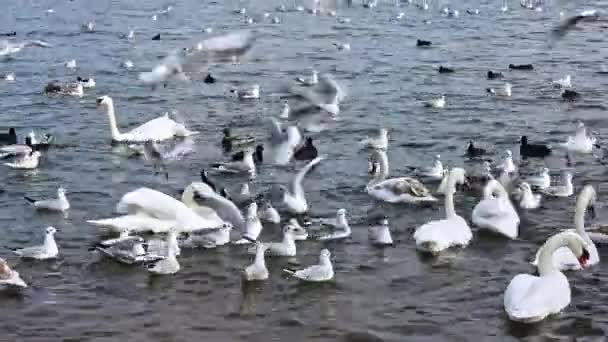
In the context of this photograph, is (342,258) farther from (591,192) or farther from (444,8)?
(444,8)

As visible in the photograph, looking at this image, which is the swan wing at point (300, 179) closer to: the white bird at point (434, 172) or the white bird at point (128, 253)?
the white bird at point (434, 172)

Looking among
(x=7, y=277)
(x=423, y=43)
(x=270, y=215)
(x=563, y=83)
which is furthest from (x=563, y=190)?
(x=423, y=43)

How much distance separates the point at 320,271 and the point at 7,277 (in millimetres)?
4216

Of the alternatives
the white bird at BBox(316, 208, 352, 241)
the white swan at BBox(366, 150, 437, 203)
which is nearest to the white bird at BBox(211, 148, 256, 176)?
the white swan at BBox(366, 150, 437, 203)

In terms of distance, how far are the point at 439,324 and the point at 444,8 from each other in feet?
110

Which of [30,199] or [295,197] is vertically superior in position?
[295,197]

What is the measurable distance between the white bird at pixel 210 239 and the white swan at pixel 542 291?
4.50 m

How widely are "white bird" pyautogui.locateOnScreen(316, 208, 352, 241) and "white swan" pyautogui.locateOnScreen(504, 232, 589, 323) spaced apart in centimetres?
317

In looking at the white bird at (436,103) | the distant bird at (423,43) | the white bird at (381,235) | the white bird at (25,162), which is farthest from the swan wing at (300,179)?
the distant bird at (423,43)

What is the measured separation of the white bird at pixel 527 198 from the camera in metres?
17.7

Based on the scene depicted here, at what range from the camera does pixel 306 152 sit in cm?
2064

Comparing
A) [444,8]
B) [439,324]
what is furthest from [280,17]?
[439,324]

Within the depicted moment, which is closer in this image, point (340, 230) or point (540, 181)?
point (340, 230)

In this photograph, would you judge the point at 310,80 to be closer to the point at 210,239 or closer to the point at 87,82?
the point at 87,82
